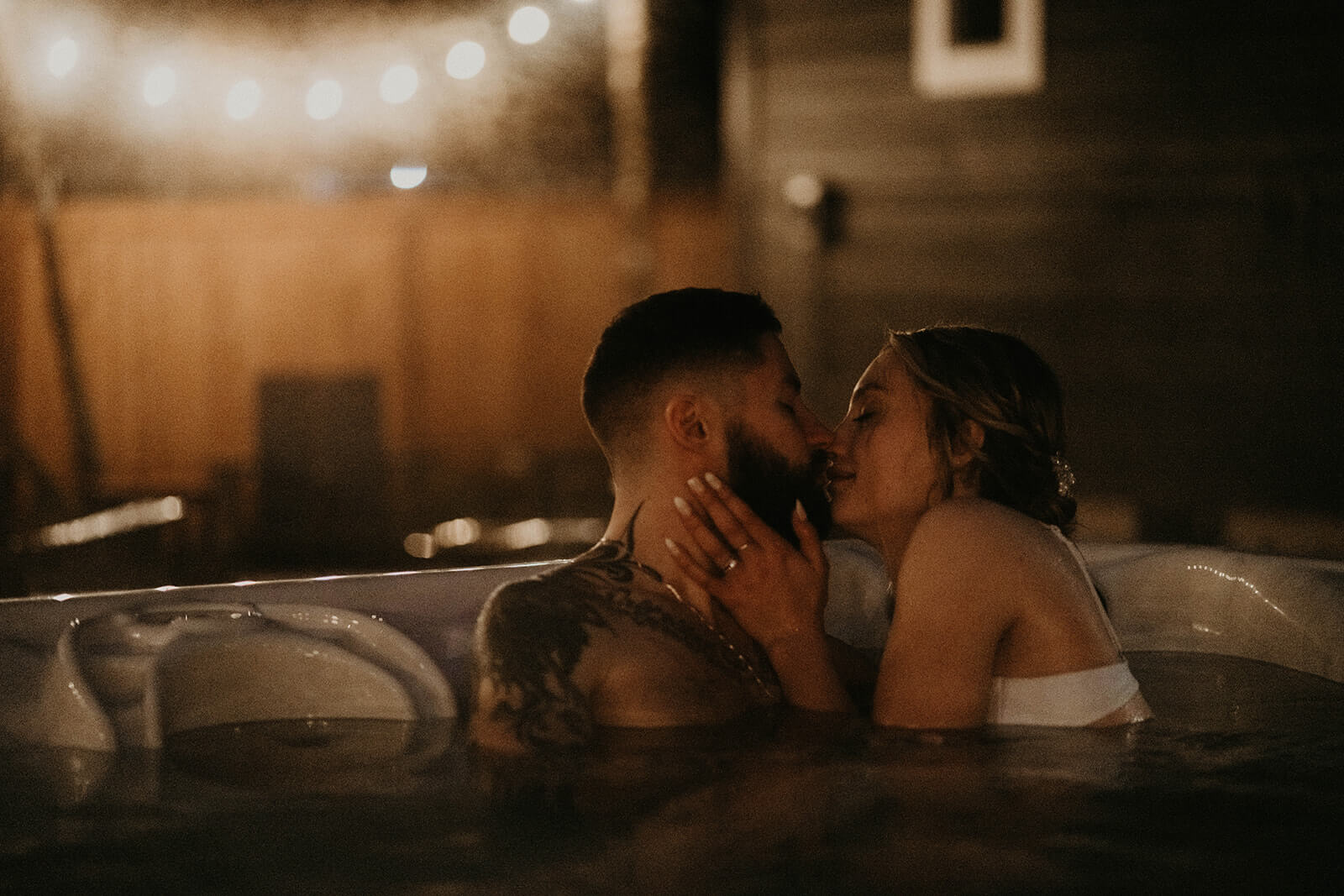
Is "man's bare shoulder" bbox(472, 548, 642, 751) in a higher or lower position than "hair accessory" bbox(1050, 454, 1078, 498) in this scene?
lower

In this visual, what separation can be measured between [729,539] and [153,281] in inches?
365

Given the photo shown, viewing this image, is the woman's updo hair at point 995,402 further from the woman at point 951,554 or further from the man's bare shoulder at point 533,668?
the man's bare shoulder at point 533,668

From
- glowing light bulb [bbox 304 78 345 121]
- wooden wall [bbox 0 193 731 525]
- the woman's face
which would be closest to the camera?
the woman's face

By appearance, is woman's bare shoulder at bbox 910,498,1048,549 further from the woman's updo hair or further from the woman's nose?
the woman's nose

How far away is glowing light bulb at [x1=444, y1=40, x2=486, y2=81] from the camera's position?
756 centimetres

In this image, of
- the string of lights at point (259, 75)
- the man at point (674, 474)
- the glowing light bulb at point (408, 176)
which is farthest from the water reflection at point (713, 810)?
the glowing light bulb at point (408, 176)

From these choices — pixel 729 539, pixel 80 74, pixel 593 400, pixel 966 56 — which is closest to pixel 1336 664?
pixel 729 539

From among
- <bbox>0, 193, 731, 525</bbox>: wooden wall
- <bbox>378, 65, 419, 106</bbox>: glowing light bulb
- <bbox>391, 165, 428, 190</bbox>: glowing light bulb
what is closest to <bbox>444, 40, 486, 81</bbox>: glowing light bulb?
<bbox>378, 65, 419, 106</bbox>: glowing light bulb

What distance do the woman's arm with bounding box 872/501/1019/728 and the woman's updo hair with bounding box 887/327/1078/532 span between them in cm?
20

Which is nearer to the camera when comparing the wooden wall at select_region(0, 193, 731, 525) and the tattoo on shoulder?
the tattoo on shoulder

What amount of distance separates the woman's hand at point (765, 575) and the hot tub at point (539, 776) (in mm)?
171

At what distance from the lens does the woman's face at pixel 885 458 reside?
9.32 ft

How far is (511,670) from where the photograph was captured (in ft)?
8.54

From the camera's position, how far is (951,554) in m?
2.59
